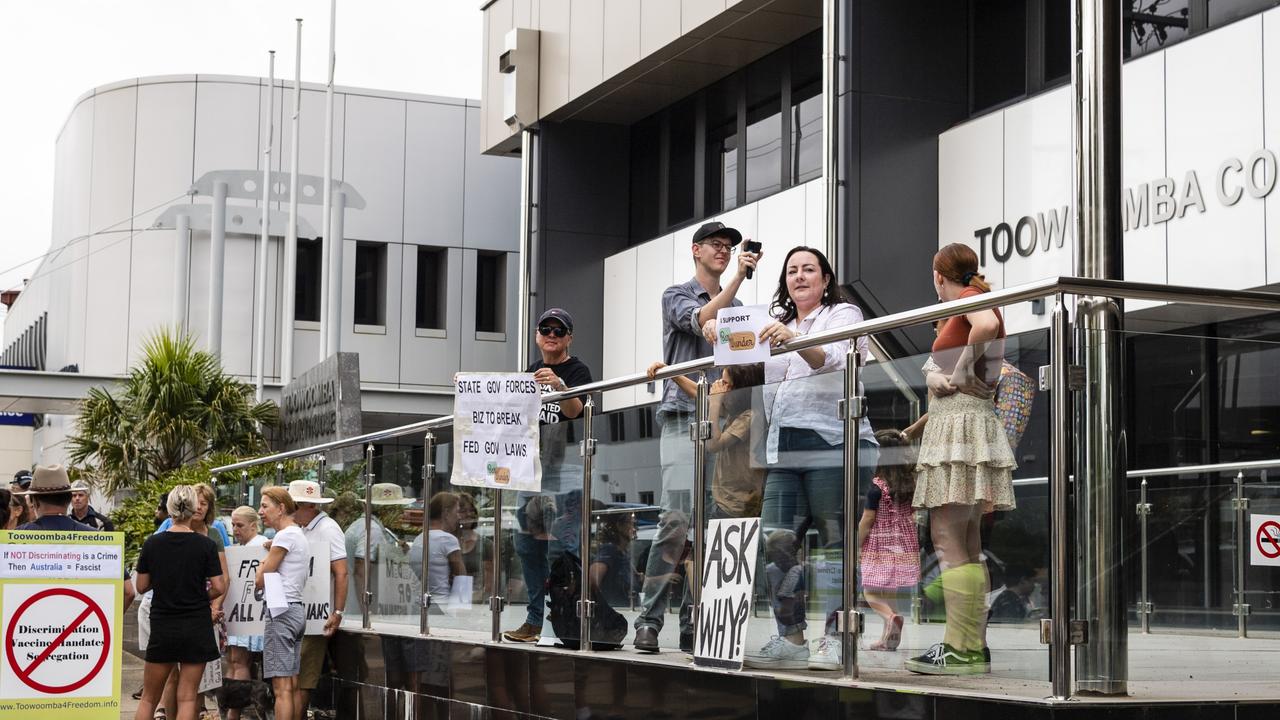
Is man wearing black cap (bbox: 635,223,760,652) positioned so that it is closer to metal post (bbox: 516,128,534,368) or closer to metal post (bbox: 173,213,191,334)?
metal post (bbox: 516,128,534,368)

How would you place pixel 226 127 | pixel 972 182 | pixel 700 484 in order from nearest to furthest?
pixel 700 484
pixel 972 182
pixel 226 127

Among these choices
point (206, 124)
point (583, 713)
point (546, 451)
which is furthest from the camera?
point (206, 124)

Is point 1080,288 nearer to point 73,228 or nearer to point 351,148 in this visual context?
point 351,148

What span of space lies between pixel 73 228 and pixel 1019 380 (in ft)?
119

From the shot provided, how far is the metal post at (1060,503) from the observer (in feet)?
19.0

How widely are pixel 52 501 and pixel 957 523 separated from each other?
6924 mm

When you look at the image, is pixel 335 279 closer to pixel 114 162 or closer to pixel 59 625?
pixel 114 162

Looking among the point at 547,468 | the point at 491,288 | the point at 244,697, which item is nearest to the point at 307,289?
the point at 491,288

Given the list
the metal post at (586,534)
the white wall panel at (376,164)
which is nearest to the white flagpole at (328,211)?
the white wall panel at (376,164)

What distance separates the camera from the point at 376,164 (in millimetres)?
38688

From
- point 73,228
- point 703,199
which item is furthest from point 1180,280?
point 73,228

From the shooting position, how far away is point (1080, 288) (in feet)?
19.6

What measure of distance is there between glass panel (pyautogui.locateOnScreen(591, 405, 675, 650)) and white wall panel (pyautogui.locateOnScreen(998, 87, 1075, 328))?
299 inches

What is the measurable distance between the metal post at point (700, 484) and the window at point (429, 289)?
3116cm
